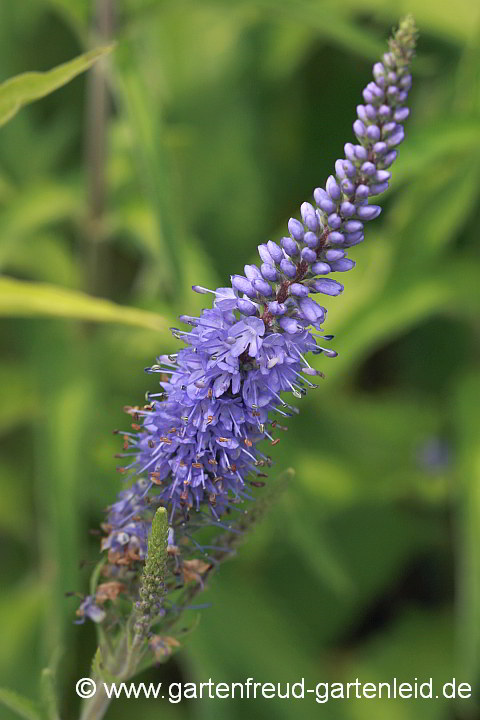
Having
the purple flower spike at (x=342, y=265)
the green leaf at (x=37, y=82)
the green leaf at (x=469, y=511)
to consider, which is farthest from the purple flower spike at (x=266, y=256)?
the green leaf at (x=469, y=511)

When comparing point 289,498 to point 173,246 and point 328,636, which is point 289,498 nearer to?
point 173,246

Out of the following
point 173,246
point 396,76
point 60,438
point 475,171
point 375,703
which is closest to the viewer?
point 396,76

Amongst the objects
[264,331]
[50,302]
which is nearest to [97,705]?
[264,331]

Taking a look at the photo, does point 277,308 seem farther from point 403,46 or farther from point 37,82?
point 37,82

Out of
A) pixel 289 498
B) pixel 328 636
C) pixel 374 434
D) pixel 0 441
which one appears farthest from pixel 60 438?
pixel 328 636

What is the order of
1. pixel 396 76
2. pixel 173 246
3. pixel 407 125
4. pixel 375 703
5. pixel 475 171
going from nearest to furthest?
pixel 396 76, pixel 173 246, pixel 475 171, pixel 375 703, pixel 407 125
